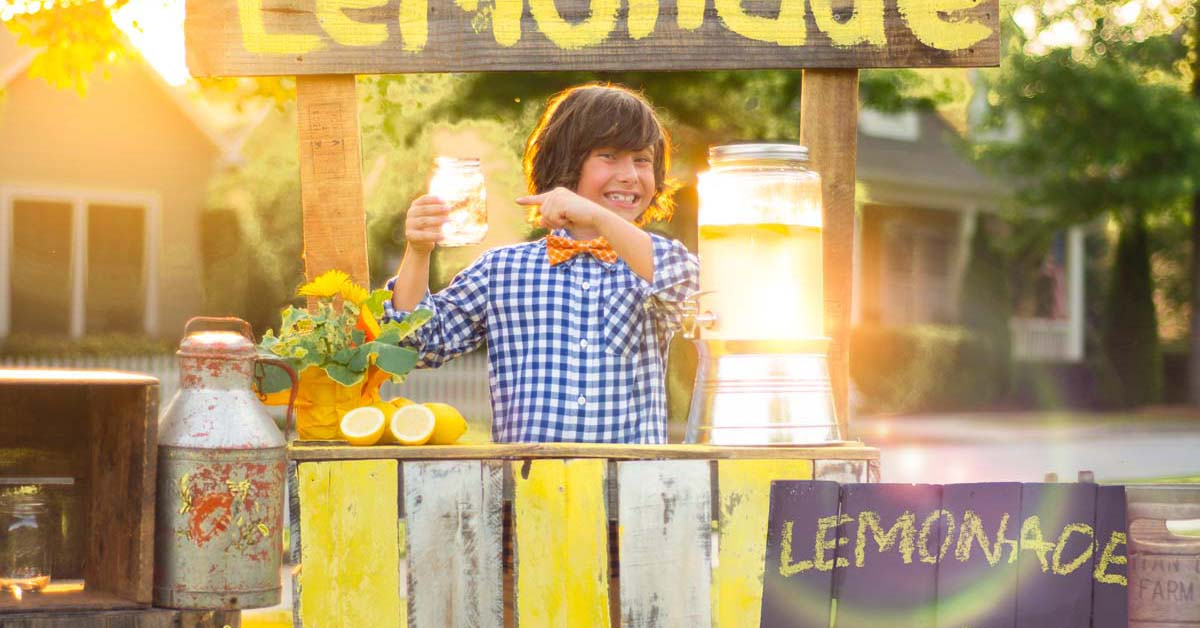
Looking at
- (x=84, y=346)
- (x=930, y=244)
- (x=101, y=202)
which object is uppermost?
(x=930, y=244)

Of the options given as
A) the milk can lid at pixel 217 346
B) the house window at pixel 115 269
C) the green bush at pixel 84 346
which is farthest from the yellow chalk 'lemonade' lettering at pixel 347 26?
the house window at pixel 115 269

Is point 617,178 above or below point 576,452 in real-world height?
above

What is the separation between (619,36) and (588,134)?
36cm

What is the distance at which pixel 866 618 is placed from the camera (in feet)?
10.1

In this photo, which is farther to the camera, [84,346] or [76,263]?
[76,263]

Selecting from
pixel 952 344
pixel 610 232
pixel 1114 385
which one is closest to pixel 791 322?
pixel 610 232

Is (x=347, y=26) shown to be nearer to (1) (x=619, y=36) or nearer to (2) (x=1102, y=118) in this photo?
(1) (x=619, y=36)

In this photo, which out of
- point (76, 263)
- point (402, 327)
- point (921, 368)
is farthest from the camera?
point (921, 368)

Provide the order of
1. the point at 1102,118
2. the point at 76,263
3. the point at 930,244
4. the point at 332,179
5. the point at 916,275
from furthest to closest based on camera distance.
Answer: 1. the point at 930,244
2. the point at 916,275
3. the point at 1102,118
4. the point at 76,263
5. the point at 332,179

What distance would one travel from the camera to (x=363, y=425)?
3.32 meters

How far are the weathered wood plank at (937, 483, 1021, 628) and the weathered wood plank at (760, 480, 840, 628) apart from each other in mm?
237

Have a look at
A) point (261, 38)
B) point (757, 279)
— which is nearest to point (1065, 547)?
point (757, 279)

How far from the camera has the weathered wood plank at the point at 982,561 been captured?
3043 millimetres

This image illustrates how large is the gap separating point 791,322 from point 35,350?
15.1 m
